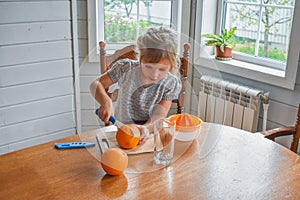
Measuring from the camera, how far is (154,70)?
45.9 inches

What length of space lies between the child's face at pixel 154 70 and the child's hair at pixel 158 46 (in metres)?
0.01

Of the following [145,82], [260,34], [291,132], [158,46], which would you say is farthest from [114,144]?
[260,34]

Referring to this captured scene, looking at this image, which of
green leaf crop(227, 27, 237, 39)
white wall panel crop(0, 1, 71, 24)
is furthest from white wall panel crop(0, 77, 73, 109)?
green leaf crop(227, 27, 237, 39)

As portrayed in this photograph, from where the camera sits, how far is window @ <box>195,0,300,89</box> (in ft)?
6.84

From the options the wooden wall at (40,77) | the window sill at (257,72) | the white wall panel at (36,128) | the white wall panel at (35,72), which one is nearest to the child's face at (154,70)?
the window sill at (257,72)

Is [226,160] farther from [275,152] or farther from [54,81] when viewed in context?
[54,81]

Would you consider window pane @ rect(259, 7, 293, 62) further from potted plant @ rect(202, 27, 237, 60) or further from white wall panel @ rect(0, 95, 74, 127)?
white wall panel @ rect(0, 95, 74, 127)

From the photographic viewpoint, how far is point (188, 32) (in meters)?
2.62

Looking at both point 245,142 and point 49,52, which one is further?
point 49,52

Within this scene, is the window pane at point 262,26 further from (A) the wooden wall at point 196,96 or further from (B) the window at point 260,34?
(A) the wooden wall at point 196,96

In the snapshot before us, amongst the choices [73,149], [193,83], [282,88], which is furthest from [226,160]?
[282,88]

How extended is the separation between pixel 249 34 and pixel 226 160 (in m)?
1.43

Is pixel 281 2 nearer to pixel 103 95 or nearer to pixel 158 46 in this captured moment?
pixel 158 46

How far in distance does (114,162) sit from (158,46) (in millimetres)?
406
